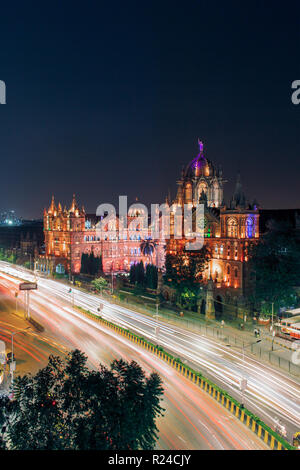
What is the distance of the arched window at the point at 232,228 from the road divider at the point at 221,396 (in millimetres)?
35457

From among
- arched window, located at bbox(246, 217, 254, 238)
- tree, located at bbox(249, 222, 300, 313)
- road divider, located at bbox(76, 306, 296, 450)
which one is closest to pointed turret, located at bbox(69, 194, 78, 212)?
arched window, located at bbox(246, 217, 254, 238)

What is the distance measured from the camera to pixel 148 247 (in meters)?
114

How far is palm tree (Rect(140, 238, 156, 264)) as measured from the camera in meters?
113

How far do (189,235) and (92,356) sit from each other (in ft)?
168

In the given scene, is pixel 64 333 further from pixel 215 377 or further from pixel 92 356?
pixel 215 377

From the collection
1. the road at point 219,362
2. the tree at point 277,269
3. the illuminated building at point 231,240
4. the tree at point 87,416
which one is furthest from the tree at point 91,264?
the tree at point 87,416

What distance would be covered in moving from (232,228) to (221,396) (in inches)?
1868

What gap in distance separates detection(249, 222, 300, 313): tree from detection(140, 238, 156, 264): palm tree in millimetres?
55954

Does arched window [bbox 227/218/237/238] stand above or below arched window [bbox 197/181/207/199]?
below

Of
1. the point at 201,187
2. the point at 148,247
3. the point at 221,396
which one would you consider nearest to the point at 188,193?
the point at 201,187

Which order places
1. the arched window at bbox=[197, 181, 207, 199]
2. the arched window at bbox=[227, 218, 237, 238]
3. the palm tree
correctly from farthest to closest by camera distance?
the palm tree < the arched window at bbox=[197, 181, 207, 199] < the arched window at bbox=[227, 218, 237, 238]

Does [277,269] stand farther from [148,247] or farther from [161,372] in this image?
[148,247]

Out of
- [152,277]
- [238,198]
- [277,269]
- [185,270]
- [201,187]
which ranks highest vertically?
[201,187]

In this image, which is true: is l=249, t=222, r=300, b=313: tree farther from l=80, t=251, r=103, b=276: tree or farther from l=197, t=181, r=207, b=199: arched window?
l=80, t=251, r=103, b=276: tree
